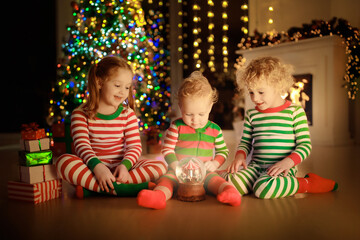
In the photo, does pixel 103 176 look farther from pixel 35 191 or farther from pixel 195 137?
pixel 195 137

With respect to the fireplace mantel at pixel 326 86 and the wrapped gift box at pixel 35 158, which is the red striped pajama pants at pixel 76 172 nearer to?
the wrapped gift box at pixel 35 158

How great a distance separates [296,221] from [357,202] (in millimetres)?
438

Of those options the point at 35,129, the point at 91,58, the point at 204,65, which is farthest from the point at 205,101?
the point at 204,65

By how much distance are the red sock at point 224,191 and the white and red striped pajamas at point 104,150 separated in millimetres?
286

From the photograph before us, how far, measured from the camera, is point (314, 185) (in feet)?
5.70

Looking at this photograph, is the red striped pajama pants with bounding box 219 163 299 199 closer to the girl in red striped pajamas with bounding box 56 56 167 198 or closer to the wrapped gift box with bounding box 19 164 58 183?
the girl in red striped pajamas with bounding box 56 56 167 198

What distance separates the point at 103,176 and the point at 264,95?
831mm

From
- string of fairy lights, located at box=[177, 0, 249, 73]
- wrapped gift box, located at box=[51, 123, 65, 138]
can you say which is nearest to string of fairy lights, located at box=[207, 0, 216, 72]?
string of fairy lights, located at box=[177, 0, 249, 73]

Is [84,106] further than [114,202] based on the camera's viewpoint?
Yes

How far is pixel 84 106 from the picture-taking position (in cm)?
177

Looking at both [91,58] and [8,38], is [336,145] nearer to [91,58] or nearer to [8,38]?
[91,58]

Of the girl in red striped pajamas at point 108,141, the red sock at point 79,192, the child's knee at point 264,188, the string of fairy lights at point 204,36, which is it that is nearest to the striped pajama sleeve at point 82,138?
the girl in red striped pajamas at point 108,141

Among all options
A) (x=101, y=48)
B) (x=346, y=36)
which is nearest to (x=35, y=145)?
(x=101, y=48)

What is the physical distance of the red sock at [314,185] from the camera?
170cm
